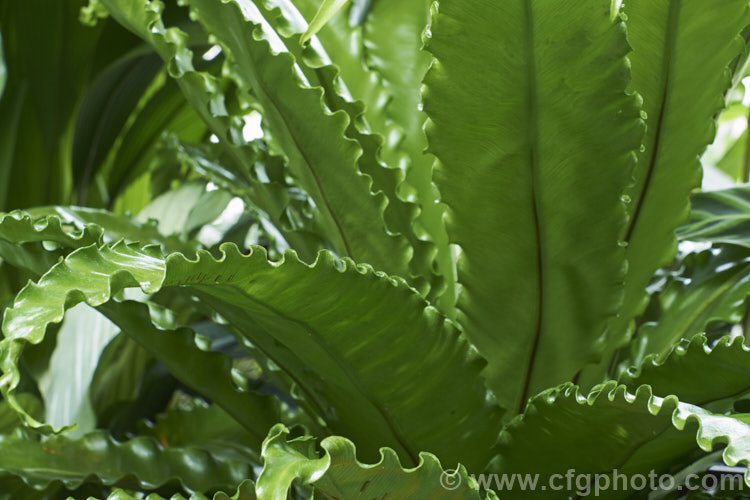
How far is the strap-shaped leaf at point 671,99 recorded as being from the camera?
37 cm

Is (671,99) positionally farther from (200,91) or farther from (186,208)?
(186,208)

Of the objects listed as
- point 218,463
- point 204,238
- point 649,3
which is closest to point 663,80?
point 649,3

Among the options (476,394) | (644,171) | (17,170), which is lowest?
(17,170)

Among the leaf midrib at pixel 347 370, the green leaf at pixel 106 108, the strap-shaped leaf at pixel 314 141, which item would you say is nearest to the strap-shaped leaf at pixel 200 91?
the strap-shaped leaf at pixel 314 141

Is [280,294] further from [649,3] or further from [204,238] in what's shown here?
[204,238]

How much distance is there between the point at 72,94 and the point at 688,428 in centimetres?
75

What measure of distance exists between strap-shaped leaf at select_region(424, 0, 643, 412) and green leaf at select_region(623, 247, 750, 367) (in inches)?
3.9

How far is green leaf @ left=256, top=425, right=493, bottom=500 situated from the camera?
26cm

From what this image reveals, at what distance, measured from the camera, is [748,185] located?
0.60 m

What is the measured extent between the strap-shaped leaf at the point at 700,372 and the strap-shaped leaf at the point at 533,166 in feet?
0.15

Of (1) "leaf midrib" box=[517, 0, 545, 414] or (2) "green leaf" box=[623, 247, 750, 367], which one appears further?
(2) "green leaf" box=[623, 247, 750, 367]

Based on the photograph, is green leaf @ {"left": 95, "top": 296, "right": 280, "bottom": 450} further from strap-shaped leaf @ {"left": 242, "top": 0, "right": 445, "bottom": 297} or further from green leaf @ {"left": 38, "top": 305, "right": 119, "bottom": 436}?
green leaf @ {"left": 38, "top": 305, "right": 119, "bottom": 436}

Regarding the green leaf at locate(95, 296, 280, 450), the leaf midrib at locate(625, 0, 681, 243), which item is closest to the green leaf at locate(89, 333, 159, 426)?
the green leaf at locate(95, 296, 280, 450)

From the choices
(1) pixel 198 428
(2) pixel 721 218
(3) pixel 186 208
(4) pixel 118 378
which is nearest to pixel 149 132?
(3) pixel 186 208
